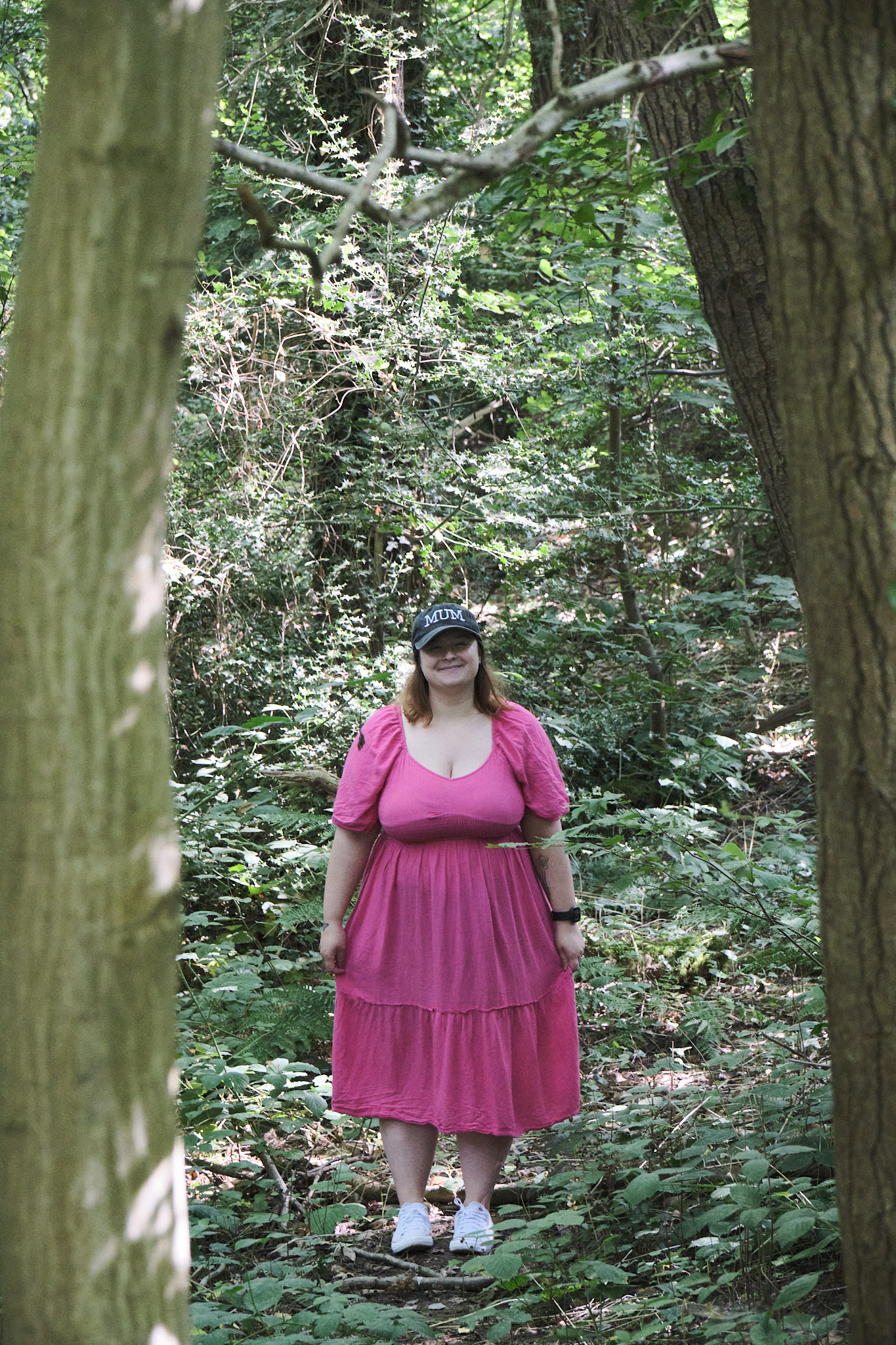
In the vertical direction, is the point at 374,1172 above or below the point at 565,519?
below

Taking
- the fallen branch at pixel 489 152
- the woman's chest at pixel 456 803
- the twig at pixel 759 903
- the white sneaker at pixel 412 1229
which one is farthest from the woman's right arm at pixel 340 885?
the fallen branch at pixel 489 152

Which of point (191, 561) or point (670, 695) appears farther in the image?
point (670, 695)

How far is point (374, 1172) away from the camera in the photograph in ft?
14.1

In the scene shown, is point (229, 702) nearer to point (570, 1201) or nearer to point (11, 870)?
point (570, 1201)

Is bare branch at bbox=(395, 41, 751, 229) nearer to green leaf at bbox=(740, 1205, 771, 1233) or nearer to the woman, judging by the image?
the woman

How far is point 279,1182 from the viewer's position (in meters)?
3.95

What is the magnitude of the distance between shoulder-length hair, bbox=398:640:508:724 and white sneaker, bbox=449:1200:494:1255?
1517 millimetres

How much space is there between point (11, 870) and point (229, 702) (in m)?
6.69

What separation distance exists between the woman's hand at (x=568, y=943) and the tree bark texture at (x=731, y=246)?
1352 millimetres

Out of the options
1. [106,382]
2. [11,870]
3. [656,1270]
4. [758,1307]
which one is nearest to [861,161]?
[106,382]

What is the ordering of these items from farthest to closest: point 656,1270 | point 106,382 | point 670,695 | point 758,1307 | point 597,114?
point 670,695 → point 597,114 → point 656,1270 → point 758,1307 → point 106,382

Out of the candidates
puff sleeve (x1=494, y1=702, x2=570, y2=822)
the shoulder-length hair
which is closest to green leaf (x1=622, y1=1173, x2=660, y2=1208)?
puff sleeve (x1=494, y1=702, x2=570, y2=822)

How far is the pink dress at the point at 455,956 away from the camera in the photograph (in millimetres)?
3727

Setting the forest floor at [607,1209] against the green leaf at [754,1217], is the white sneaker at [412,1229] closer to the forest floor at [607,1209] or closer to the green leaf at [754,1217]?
the forest floor at [607,1209]
